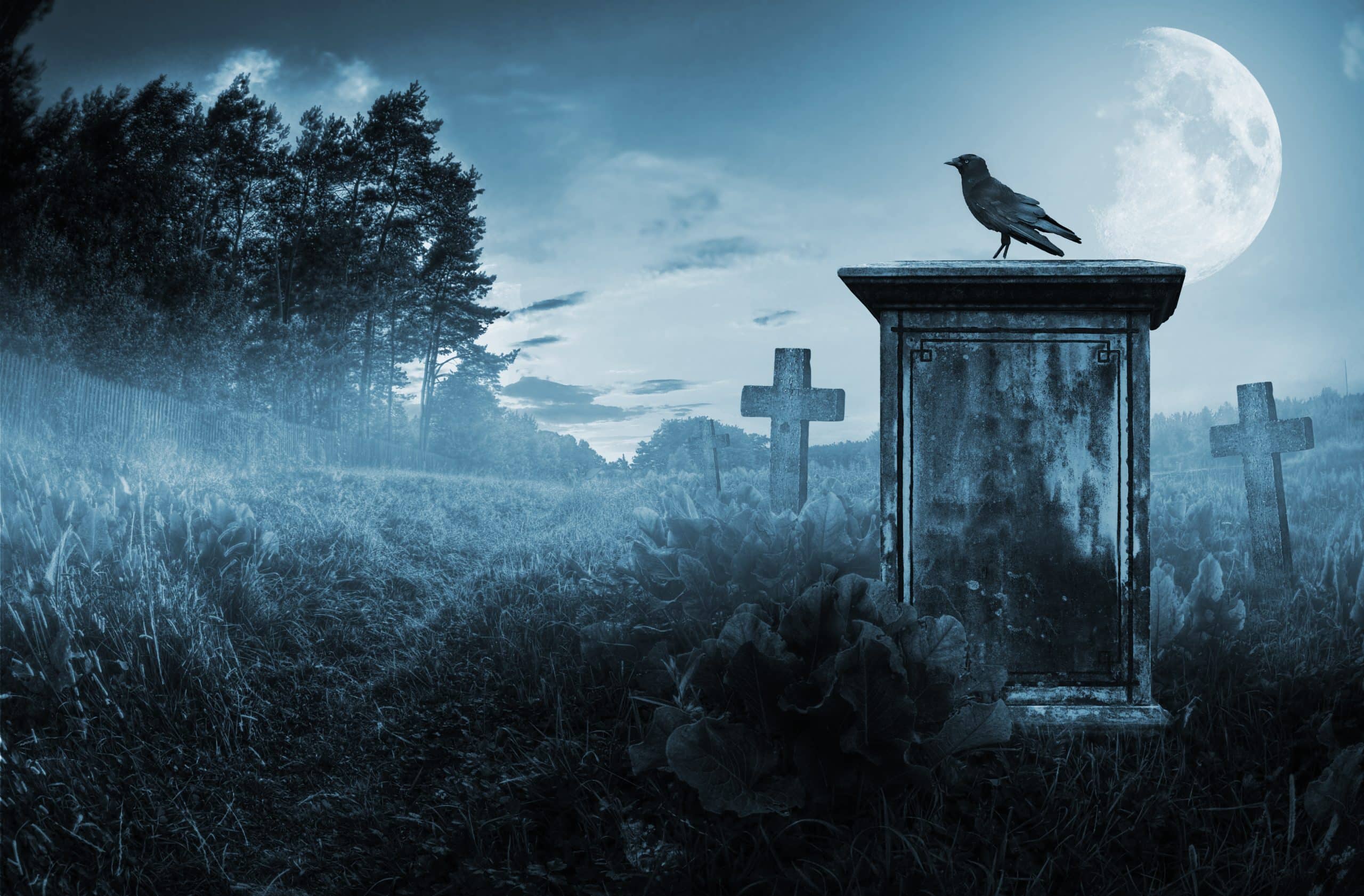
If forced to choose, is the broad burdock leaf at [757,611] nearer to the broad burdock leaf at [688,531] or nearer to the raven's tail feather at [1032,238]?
the broad burdock leaf at [688,531]

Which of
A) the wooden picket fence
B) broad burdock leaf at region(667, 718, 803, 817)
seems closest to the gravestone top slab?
broad burdock leaf at region(667, 718, 803, 817)

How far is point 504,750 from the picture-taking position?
3.08 meters

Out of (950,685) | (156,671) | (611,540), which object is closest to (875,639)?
(950,685)

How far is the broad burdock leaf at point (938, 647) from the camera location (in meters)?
2.56

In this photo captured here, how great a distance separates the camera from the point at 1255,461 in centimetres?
735

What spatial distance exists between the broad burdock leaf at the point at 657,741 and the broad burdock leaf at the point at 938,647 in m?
0.72

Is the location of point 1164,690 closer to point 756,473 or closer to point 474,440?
point 756,473

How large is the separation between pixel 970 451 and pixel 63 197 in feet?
85.9

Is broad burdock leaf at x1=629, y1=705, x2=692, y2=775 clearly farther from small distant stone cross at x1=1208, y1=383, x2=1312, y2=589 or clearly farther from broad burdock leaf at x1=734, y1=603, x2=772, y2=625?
small distant stone cross at x1=1208, y1=383, x2=1312, y2=589

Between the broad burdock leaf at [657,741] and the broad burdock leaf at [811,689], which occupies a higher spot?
the broad burdock leaf at [811,689]

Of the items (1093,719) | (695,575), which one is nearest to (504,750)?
(695,575)

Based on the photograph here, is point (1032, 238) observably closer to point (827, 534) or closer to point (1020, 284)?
point (1020, 284)

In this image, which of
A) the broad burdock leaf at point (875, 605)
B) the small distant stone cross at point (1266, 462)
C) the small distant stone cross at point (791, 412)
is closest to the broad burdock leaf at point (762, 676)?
the broad burdock leaf at point (875, 605)

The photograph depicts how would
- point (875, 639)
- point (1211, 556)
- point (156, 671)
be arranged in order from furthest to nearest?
1. point (1211, 556)
2. point (156, 671)
3. point (875, 639)
